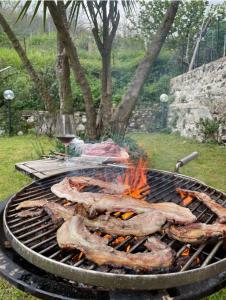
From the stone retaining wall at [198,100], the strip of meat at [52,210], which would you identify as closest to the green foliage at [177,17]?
the stone retaining wall at [198,100]

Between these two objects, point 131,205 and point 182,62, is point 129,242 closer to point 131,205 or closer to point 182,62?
point 131,205

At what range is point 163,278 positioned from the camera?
3.60ft

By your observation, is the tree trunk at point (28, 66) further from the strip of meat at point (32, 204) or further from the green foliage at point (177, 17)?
the green foliage at point (177, 17)

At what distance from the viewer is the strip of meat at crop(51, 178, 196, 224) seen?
1.50m

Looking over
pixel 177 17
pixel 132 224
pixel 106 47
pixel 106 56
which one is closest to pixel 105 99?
pixel 106 56

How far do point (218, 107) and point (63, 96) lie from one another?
180 inches

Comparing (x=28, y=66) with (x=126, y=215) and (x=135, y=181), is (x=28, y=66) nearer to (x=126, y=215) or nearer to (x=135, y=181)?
(x=135, y=181)

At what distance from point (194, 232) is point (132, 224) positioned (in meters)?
0.31

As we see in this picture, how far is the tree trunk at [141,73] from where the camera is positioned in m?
4.53

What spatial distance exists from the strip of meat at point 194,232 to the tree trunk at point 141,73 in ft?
11.7

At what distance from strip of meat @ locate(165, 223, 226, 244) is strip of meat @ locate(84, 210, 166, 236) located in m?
0.07

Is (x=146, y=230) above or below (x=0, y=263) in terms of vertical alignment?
above

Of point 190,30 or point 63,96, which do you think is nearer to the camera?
point 63,96

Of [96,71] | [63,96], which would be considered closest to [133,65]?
[96,71]
